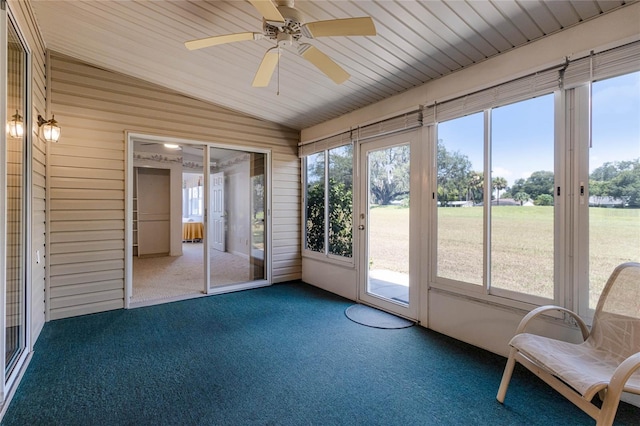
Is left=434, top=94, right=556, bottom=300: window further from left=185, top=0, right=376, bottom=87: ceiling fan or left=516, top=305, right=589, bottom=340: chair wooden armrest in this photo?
left=185, top=0, right=376, bottom=87: ceiling fan

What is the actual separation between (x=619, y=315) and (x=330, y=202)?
10.8ft

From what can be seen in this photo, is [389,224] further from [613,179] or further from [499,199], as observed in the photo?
[613,179]

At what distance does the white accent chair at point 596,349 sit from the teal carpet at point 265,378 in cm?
36

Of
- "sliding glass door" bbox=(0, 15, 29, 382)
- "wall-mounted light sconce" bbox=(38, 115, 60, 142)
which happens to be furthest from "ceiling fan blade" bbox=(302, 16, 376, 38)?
"wall-mounted light sconce" bbox=(38, 115, 60, 142)

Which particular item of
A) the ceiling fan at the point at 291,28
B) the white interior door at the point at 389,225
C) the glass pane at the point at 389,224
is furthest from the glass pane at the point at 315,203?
the ceiling fan at the point at 291,28

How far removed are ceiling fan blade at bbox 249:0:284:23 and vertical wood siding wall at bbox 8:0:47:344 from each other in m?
2.04

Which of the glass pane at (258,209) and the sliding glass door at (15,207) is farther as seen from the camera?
the glass pane at (258,209)

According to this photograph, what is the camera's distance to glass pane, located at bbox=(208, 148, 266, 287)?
4.91 metres

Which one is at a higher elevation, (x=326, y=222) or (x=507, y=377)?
(x=326, y=222)

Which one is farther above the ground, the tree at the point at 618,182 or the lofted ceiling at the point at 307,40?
the lofted ceiling at the point at 307,40

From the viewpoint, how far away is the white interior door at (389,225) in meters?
3.42

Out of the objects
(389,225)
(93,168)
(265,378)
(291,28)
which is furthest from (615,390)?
(93,168)

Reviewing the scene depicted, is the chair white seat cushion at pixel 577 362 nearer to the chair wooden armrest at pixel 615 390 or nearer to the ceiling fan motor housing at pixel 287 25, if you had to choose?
the chair wooden armrest at pixel 615 390

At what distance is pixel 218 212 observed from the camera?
5.28 meters
